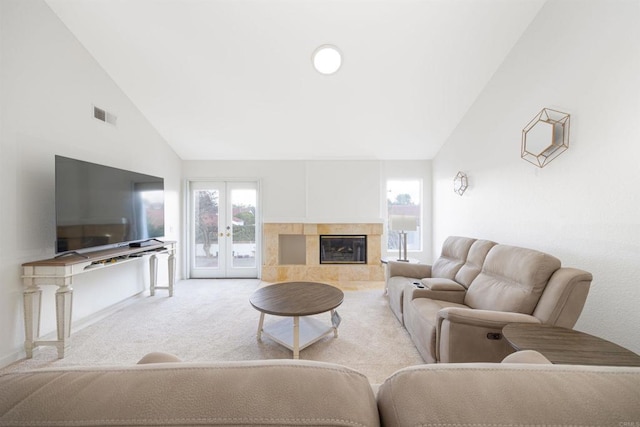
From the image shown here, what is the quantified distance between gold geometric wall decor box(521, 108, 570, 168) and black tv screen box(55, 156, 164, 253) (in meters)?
4.52

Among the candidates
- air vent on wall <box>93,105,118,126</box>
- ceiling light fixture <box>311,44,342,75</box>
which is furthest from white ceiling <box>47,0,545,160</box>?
air vent on wall <box>93,105,118,126</box>

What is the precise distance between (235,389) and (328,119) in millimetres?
4092

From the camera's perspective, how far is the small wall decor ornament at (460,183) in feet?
12.5

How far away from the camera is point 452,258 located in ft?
10.6

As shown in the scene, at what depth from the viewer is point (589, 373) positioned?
536mm

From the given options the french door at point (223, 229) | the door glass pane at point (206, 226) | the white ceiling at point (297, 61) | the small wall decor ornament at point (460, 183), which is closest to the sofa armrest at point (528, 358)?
the white ceiling at point (297, 61)

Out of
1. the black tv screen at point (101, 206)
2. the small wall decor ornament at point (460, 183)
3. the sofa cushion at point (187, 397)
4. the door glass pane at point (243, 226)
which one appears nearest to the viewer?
the sofa cushion at point (187, 397)

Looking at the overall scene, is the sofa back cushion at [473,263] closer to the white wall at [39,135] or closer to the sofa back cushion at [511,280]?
the sofa back cushion at [511,280]

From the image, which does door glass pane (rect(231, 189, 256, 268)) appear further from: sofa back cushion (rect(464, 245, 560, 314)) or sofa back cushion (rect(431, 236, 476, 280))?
sofa back cushion (rect(464, 245, 560, 314))

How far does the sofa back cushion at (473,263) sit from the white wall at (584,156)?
1.23ft

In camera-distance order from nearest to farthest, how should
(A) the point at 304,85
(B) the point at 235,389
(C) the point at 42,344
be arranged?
(B) the point at 235,389 < (C) the point at 42,344 < (A) the point at 304,85

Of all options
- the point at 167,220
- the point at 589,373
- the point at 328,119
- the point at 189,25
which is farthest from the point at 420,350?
the point at 167,220

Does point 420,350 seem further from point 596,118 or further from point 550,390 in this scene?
point 596,118

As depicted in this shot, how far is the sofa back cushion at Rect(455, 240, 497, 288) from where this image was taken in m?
2.64
